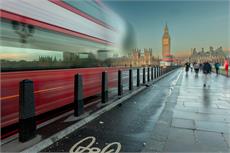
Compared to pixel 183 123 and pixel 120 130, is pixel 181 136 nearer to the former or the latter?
pixel 183 123

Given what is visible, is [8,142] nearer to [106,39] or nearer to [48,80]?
[48,80]

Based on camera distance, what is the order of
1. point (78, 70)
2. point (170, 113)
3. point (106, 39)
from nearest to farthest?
point (170, 113) → point (78, 70) → point (106, 39)

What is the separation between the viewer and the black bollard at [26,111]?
366 centimetres

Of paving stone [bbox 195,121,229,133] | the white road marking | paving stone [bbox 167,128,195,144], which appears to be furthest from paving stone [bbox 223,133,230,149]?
the white road marking

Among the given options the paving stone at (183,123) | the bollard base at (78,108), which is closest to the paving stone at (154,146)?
the paving stone at (183,123)

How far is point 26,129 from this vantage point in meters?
3.71

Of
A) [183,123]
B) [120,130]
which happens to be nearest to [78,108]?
[120,130]

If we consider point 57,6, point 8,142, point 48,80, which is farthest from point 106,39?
point 8,142

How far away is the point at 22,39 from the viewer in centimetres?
453

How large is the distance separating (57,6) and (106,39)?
365 cm

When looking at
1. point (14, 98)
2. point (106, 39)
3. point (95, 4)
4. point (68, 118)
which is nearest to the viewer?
point (14, 98)

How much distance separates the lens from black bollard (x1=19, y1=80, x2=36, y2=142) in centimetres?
366

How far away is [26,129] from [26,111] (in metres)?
0.32

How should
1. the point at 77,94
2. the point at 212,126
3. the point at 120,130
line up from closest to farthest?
1. the point at 120,130
2. the point at 212,126
3. the point at 77,94
